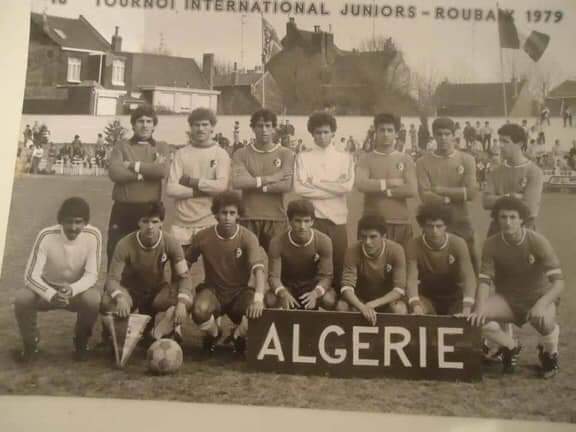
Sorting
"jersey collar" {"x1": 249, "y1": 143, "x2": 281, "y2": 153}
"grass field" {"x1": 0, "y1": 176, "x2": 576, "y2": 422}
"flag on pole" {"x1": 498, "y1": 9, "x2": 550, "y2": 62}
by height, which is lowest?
"grass field" {"x1": 0, "y1": 176, "x2": 576, "y2": 422}

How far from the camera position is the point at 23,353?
1151 millimetres

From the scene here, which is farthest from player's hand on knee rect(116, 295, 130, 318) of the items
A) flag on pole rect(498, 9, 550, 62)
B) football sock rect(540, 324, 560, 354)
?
flag on pole rect(498, 9, 550, 62)

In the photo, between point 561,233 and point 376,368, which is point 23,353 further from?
point 561,233

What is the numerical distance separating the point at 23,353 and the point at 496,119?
3.73 ft

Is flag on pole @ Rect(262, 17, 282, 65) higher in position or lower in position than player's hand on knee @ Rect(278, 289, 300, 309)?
higher

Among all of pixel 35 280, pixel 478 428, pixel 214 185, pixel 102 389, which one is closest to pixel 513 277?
pixel 478 428

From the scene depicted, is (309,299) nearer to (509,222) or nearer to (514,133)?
(509,222)

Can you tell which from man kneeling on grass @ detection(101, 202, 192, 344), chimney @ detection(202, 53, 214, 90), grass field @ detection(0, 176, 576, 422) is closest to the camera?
grass field @ detection(0, 176, 576, 422)

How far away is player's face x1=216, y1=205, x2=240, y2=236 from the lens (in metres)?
1.19

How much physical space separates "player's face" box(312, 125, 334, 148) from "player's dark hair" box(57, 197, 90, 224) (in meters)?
0.53

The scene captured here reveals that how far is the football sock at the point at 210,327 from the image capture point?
3.84 feet

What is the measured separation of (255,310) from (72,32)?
78cm

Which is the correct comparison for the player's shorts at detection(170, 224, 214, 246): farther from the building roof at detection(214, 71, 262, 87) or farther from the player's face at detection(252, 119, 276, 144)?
the building roof at detection(214, 71, 262, 87)

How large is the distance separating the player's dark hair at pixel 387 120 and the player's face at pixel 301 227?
263 millimetres
